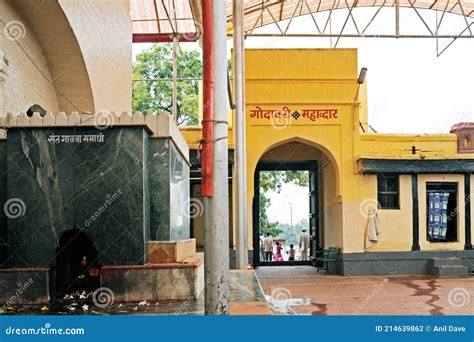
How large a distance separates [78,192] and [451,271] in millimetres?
10702

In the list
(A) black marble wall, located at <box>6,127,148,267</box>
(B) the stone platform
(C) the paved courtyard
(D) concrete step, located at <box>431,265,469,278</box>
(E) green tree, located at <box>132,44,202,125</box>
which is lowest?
(C) the paved courtyard

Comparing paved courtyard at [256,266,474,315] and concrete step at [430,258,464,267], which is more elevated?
concrete step at [430,258,464,267]

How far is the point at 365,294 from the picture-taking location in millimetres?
10789

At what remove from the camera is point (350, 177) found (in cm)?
1414

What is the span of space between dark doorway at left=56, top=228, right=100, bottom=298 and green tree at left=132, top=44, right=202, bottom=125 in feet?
61.4

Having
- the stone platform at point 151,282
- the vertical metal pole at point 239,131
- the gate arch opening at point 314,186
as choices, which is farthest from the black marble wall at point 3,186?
the gate arch opening at point 314,186

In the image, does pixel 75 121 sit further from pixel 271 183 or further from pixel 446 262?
pixel 271 183

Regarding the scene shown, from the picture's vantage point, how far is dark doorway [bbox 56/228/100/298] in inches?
201

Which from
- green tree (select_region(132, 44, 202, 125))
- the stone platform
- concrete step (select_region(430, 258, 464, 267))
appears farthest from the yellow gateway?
green tree (select_region(132, 44, 202, 125))

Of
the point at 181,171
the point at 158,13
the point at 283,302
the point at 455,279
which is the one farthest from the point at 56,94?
the point at 455,279

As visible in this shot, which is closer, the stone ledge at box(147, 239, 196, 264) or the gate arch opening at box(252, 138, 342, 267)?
the stone ledge at box(147, 239, 196, 264)

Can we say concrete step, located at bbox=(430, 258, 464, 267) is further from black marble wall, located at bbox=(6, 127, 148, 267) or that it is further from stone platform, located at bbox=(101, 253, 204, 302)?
black marble wall, located at bbox=(6, 127, 148, 267)

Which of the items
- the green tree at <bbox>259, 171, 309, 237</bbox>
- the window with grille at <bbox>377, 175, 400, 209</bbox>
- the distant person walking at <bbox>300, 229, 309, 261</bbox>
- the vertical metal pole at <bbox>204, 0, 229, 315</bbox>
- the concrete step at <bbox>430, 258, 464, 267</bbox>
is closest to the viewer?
the vertical metal pole at <bbox>204, 0, 229, 315</bbox>

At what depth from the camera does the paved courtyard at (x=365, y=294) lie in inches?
358
